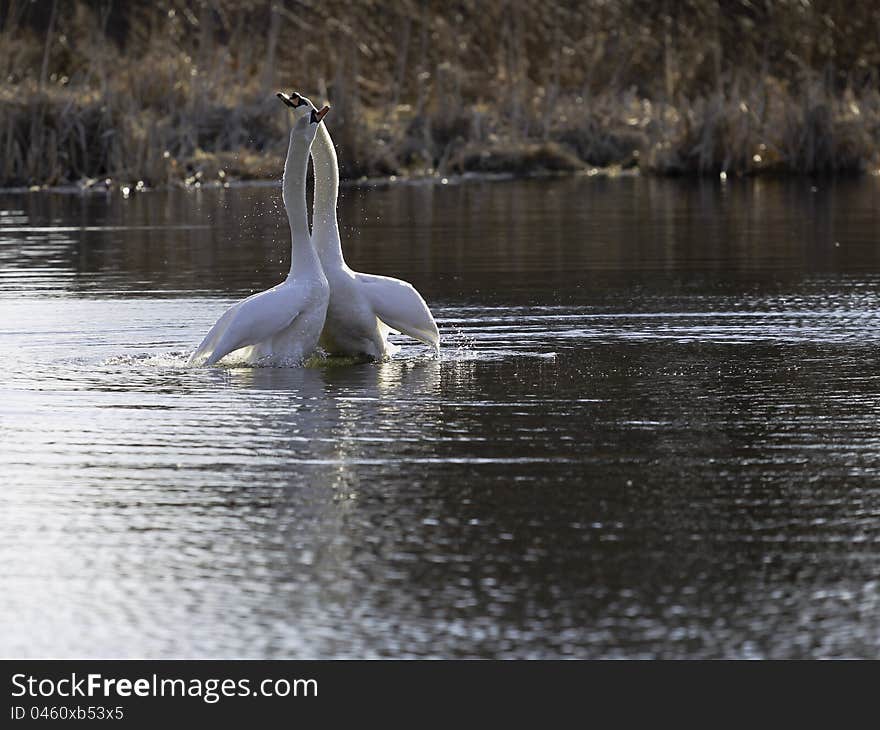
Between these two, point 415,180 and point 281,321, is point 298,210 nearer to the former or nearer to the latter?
point 281,321

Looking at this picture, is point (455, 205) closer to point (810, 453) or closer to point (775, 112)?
point (775, 112)

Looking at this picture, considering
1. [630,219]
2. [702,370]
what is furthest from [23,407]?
[630,219]

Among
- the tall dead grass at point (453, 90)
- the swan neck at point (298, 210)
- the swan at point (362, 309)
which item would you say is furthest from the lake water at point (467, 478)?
the tall dead grass at point (453, 90)

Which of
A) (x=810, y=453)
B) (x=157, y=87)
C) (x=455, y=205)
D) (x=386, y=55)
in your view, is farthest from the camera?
(x=386, y=55)

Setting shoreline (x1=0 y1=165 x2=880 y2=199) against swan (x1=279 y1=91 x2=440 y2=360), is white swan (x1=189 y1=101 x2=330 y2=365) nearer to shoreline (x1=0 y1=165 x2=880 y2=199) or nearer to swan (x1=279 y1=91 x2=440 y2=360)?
swan (x1=279 y1=91 x2=440 y2=360)

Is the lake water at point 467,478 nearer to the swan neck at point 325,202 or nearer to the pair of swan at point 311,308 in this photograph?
the pair of swan at point 311,308

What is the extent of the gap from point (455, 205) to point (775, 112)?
9.34 m

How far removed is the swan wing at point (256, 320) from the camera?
9812mm

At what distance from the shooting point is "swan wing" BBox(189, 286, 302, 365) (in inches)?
386

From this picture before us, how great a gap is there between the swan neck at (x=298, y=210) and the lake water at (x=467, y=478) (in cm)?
55

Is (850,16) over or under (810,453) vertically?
over

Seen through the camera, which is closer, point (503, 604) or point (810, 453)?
point (503, 604)
